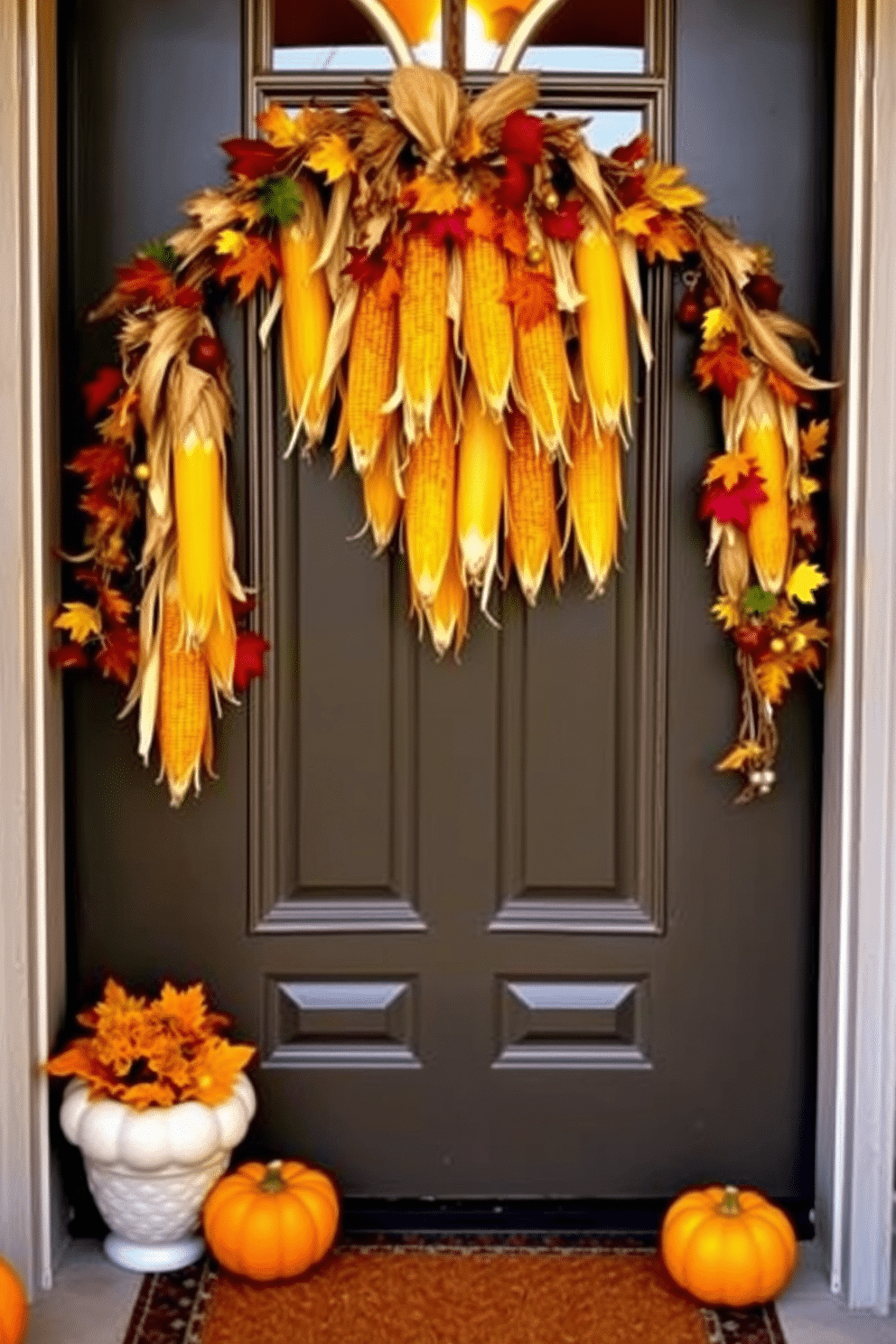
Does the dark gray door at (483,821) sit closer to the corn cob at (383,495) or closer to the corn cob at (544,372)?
the corn cob at (383,495)

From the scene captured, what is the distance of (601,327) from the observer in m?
2.88

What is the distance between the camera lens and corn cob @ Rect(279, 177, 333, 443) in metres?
2.93

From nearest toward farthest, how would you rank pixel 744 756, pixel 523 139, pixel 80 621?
pixel 523 139 < pixel 80 621 < pixel 744 756

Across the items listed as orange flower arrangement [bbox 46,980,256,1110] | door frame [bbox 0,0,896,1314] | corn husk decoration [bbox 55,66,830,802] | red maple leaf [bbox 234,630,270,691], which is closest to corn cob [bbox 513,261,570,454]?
corn husk decoration [bbox 55,66,830,802]

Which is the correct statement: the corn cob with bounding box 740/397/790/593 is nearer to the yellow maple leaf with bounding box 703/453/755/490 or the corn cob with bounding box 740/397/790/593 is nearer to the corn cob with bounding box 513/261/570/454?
the yellow maple leaf with bounding box 703/453/755/490

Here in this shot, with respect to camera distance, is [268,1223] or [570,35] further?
[570,35]

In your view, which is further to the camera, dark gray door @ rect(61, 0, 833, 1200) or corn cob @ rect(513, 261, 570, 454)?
dark gray door @ rect(61, 0, 833, 1200)

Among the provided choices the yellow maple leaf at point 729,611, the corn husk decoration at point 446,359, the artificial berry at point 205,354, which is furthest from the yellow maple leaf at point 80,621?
the yellow maple leaf at point 729,611

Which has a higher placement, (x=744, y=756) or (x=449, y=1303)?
(x=744, y=756)

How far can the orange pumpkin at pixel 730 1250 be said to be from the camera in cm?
287

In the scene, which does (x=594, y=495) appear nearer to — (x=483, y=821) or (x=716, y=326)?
(x=716, y=326)

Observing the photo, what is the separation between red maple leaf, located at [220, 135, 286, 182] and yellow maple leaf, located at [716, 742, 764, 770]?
3.96 ft

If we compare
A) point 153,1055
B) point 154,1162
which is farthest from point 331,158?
point 154,1162

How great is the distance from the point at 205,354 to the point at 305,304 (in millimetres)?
180
